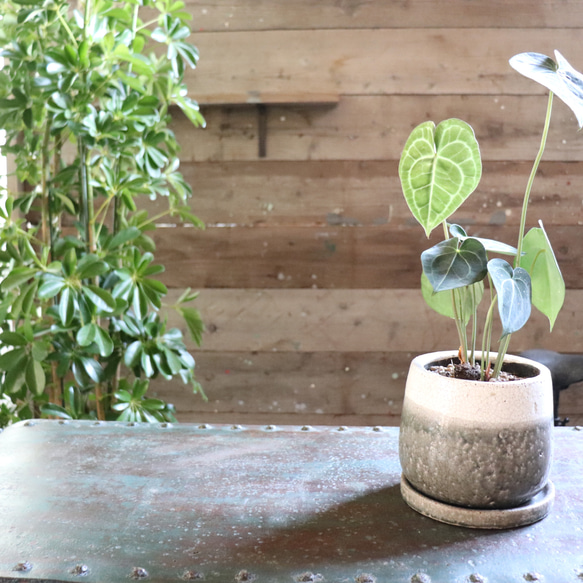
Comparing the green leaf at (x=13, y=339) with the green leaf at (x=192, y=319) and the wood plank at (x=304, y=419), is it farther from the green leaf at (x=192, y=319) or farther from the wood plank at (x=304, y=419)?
the wood plank at (x=304, y=419)

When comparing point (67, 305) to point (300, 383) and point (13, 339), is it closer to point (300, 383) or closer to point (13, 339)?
point (13, 339)

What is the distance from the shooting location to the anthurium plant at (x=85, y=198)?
1430 millimetres

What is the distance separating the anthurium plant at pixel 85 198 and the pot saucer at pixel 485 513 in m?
0.89

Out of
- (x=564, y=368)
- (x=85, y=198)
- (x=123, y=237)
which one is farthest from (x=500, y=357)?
(x=85, y=198)

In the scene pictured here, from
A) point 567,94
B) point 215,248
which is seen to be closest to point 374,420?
point 215,248

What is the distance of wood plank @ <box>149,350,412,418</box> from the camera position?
2.09 meters

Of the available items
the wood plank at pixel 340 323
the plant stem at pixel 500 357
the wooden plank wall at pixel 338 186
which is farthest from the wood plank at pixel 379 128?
the plant stem at pixel 500 357

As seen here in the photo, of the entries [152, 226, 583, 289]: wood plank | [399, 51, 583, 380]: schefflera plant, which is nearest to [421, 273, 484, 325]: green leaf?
[399, 51, 583, 380]: schefflera plant

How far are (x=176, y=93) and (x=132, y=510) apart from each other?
48.1 inches

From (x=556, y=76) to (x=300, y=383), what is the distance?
1535 mm

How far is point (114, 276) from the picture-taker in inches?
62.4

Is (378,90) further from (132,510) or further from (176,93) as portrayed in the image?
(132,510)

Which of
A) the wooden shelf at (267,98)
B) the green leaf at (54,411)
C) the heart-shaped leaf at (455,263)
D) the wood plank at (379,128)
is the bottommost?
the green leaf at (54,411)

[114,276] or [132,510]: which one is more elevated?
[114,276]
